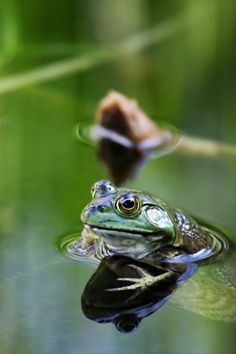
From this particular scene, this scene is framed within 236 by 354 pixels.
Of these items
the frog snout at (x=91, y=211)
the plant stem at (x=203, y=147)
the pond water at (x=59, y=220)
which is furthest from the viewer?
the plant stem at (x=203, y=147)

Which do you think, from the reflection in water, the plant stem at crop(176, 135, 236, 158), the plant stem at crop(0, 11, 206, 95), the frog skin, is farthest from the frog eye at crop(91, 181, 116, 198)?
the plant stem at crop(0, 11, 206, 95)

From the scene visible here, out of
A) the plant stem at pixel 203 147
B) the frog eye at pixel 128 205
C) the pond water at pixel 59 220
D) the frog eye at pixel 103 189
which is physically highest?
the frog eye at pixel 103 189


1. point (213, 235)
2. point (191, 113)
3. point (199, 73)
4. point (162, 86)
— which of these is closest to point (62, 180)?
point (213, 235)

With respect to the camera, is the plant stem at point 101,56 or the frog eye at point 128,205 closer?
the frog eye at point 128,205

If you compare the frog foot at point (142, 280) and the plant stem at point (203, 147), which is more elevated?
the frog foot at point (142, 280)

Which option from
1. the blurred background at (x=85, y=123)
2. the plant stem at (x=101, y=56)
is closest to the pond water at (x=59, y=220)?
the blurred background at (x=85, y=123)

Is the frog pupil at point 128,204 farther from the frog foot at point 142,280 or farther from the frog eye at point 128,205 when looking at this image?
the frog foot at point 142,280

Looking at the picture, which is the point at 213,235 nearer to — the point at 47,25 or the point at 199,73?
the point at 199,73

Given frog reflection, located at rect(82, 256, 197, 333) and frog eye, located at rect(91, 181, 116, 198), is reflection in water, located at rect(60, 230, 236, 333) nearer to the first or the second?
frog reflection, located at rect(82, 256, 197, 333)

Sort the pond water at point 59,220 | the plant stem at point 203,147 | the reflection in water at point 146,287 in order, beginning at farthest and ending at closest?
the plant stem at point 203,147 → the reflection in water at point 146,287 → the pond water at point 59,220
